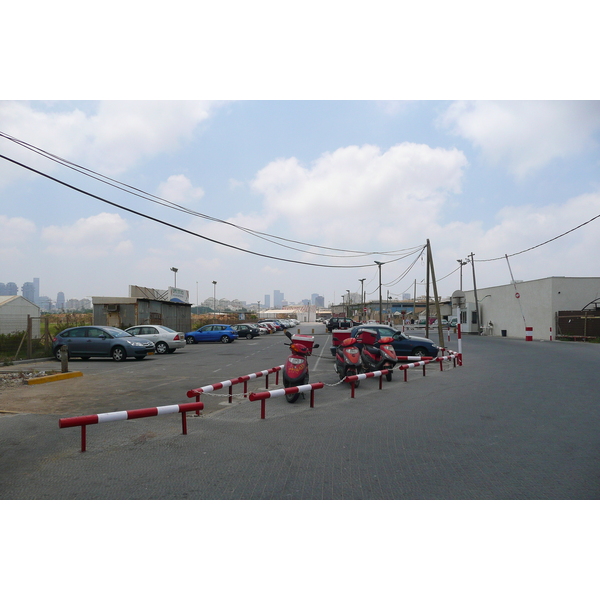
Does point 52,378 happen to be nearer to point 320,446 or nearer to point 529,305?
point 320,446

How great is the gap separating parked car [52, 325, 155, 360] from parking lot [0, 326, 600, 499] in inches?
262

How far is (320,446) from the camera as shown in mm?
6152

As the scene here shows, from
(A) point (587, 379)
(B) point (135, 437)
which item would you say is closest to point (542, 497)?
(B) point (135, 437)

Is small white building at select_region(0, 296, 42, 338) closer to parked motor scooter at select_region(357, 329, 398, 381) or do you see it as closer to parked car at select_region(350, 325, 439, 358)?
parked car at select_region(350, 325, 439, 358)

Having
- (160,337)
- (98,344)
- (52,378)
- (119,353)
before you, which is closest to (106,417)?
(52,378)

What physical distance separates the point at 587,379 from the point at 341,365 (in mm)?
6826

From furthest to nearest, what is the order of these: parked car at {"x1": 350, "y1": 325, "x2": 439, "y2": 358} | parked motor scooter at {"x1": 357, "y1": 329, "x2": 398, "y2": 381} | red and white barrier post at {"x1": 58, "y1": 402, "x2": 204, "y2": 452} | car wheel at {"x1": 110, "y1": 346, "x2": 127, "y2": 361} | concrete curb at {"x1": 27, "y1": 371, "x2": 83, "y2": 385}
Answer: car wheel at {"x1": 110, "y1": 346, "x2": 127, "y2": 361} < parked car at {"x1": 350, "y1": 325, "x2": 439, "y2": 358} < parked motor scooter at {"x1": 357, "y1": 329, "x2": 398, "y2": 381} < concrete curb at {"x1": 27, "y1": 371, "x2": 83, "y2": 385} < red and white barrier post at {"x1": 58, "y1": 402, "x2": 204, "y2": 452}

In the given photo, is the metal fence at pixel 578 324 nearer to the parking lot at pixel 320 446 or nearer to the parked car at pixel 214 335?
the parking lot at pixel 320 446

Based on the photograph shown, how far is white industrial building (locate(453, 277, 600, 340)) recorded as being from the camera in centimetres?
3259

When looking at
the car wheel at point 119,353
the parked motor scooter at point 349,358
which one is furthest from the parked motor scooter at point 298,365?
the car wheel at point 119,353

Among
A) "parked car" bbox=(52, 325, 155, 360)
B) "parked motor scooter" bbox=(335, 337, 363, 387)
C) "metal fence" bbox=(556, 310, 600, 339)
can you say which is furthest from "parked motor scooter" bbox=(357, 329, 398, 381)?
"metal fence" bbox=(556, 310, 600, 339)

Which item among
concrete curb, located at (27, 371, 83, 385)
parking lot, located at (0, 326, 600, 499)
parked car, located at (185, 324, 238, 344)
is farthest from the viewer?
parked car, located at (185, 324, 238, 344)

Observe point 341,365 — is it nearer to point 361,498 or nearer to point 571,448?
point 571,448

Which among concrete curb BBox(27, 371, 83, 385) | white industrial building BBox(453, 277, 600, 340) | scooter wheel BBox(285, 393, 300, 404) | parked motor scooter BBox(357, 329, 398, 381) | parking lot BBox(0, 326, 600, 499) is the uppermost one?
white industrial building BBox(453, 277, 600, 340)
